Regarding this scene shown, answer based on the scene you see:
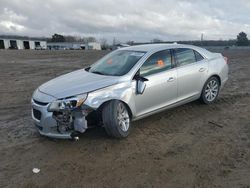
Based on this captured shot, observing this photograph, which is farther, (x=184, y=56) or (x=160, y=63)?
(x=184, y=56)

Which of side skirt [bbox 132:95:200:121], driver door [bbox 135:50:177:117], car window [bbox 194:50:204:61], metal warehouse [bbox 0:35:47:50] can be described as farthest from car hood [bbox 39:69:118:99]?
metal warehouse [bbox 0:35:47:50]

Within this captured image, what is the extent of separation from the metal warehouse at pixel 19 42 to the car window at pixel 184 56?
88822 mm

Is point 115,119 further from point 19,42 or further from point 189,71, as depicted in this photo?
point 19,42

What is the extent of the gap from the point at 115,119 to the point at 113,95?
1.41 ft

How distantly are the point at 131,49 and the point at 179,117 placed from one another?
182 centimetres

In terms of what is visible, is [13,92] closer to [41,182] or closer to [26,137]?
[26,137]

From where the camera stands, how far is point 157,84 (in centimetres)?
513

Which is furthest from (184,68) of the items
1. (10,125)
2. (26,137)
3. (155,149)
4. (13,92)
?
(13,92)

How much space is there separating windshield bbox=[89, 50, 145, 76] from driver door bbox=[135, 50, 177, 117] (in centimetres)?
26

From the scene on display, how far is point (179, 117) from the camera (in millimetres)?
5711

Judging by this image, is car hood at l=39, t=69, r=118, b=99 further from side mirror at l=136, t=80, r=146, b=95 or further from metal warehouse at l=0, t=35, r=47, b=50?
metal warehouse at l=0, t=35, r=47, b=50

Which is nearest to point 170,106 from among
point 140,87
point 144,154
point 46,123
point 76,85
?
point 140,87

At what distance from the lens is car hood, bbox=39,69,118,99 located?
4.37 metres

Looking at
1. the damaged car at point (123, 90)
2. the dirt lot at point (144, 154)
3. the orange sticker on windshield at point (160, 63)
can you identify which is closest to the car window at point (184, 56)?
the damaged car at point (123, 90)
